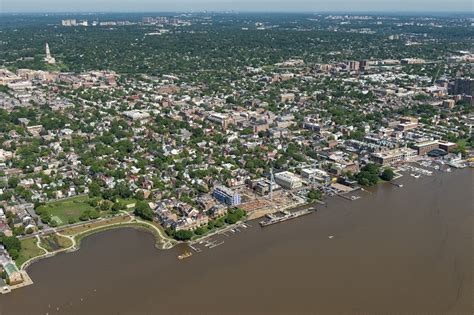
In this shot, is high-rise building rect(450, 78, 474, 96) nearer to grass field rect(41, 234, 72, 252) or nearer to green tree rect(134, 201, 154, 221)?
green tree rect(134, 201, 154, 221)

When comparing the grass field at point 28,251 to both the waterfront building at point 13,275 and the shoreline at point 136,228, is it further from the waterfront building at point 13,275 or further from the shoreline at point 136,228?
the waterfront building at point 13,275

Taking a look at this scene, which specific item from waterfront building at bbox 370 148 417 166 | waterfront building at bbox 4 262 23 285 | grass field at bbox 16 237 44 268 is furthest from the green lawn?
waterfront building at bbox 370 148 417 166

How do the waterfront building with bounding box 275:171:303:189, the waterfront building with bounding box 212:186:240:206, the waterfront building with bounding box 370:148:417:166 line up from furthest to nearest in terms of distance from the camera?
the waterfront building with bounding box 370:148:417:166 → the waterfront building with bounding box 275:171:303:189 → the waterfront building with bounding box 212:186:240:206

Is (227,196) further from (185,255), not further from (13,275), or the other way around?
(13,275)

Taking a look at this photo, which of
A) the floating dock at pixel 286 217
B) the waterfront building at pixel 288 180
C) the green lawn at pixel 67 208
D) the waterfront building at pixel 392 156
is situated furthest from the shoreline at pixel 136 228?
the waterfront building at pixel 392 156

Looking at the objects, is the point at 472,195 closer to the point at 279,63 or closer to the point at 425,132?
the point at 425,132
